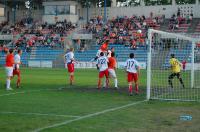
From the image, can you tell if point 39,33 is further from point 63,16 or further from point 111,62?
point 111,62

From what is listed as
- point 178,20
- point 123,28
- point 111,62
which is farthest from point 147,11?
point 111,62

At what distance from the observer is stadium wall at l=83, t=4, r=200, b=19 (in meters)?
56.7

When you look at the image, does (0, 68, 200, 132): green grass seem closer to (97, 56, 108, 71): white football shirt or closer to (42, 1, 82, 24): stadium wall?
(97, 56, 108, 71): white football shirt

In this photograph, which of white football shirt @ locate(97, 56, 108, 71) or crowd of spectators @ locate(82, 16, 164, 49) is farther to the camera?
crowd of spectators @ locate(82, 16, 164, 49)

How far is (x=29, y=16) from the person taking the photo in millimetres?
67438

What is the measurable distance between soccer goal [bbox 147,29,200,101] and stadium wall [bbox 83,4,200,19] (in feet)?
77.3

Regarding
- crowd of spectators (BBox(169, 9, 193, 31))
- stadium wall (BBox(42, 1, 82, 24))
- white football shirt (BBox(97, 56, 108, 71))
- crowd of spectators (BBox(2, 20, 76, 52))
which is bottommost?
white football shirt (BBox(97, 56, 108, 71))

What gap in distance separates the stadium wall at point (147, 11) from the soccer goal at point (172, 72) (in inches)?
928

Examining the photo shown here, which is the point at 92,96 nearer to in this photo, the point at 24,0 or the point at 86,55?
the point at 86,55

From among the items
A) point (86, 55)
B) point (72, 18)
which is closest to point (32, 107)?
point (86, 55)

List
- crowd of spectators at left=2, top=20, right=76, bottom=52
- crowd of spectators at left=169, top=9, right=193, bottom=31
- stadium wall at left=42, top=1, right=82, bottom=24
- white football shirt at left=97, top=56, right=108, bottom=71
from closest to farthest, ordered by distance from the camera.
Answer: white football shirt at left=97, top=56, right=108, bottom=71 < crowd of spectators at left=169, top=9, right=193, bottom=31 < crowd of spectators at left=2, top=20, right=76, bottom=52 < stadium wall at left=42, top=1, right=82, bottom=24

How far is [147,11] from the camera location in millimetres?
59594

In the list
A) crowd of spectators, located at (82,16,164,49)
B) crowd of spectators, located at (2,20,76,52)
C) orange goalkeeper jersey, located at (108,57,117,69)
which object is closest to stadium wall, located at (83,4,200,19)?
crowd of spectators, located at (82,16,164,49)

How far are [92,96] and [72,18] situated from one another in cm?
4352
